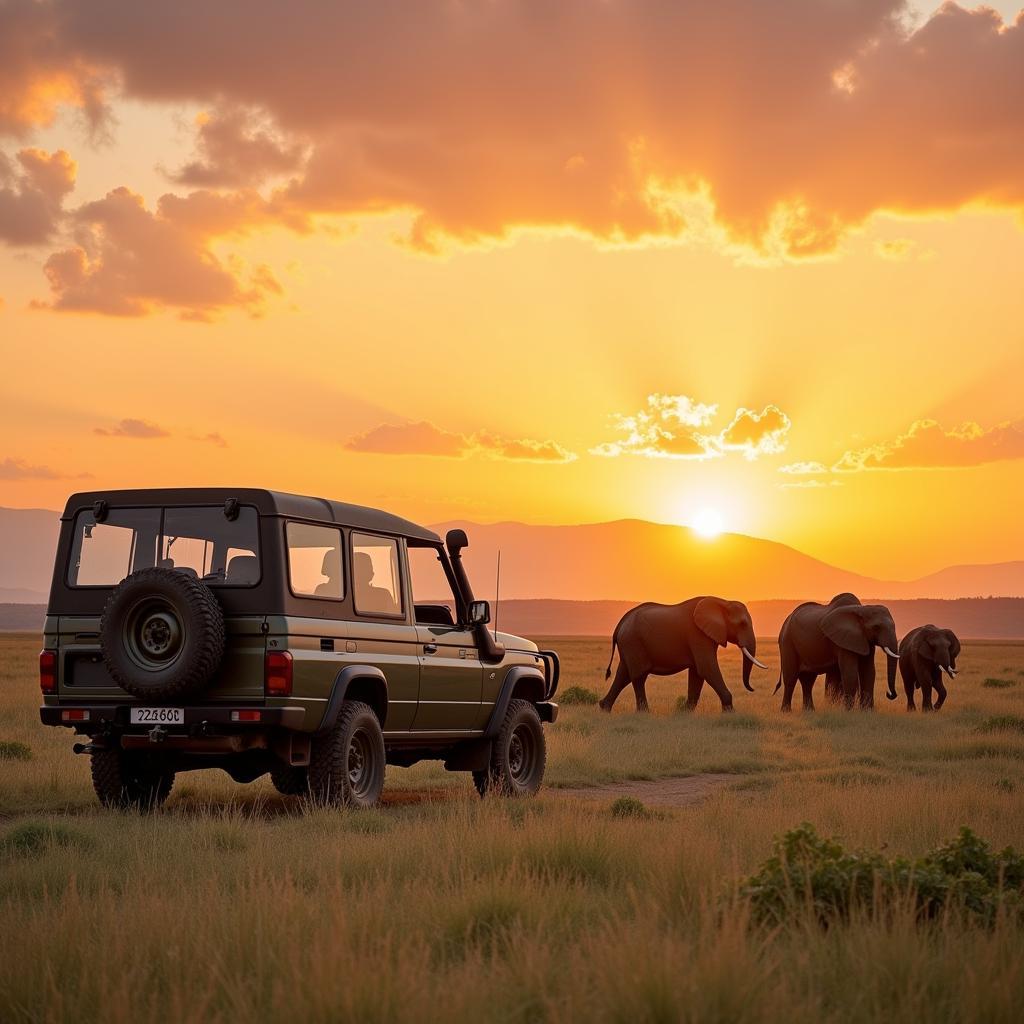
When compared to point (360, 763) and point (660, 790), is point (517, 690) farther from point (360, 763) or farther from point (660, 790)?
point (360, 763)

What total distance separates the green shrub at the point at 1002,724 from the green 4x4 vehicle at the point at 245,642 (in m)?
13.0

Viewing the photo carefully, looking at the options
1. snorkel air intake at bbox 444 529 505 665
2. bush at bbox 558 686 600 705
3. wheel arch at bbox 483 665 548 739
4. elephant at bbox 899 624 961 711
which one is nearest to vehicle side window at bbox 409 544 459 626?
snorkel air intake at bbox 444 529 505 665

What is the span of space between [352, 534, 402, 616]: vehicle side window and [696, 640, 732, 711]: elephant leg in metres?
16.8

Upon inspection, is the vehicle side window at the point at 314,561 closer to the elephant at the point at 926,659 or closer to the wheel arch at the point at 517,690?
the wheel arch at the point at 517,690

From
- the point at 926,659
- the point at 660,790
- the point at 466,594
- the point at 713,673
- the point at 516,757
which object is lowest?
the point at 660,790

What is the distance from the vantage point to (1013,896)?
7754mm

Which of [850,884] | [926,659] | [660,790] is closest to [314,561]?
[660,790]

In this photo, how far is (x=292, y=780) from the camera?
13.9m

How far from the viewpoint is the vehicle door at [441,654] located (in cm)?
1406

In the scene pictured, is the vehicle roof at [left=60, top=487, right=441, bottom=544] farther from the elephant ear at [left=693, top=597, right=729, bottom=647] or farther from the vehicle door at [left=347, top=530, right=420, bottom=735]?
the elephant ear at [left=693, top=597, right=729, bottom=647]

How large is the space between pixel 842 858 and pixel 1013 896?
0.87 metres

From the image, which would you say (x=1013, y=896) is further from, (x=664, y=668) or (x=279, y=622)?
(x=664, y=668)

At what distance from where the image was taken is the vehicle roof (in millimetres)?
12266

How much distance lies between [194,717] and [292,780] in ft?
7.31
